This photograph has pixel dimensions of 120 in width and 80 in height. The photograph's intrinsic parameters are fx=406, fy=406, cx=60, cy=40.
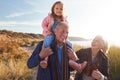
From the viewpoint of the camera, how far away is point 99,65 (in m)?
5.62

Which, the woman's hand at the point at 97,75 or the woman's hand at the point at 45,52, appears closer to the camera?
the woman's hand at the point at 45,52

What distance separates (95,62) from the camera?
5559 millimetres

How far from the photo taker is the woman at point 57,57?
5016mm

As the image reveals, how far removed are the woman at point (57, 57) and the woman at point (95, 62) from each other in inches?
17.1

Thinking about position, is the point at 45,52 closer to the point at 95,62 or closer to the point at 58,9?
the point at 95,62

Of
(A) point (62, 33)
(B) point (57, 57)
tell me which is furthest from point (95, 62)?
(A) point (62, 33)

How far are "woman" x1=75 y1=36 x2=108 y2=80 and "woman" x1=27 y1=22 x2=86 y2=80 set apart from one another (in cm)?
43

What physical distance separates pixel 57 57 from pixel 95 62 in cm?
69

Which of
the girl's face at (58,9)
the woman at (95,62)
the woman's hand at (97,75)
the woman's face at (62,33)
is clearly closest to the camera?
the woman's face at (62,33)

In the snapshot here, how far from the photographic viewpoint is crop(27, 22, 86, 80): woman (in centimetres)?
502

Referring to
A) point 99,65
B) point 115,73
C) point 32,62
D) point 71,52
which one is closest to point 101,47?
point 99,65

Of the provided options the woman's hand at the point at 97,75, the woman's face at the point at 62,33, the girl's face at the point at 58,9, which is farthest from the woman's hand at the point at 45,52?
the girl's face at the point at 58,9

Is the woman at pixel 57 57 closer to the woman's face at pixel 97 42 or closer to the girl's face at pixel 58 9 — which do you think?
the woman's face at pixel 97 42

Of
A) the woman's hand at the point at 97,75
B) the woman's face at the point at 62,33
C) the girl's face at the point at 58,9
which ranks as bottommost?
the woman's hand at the point at 97,75
